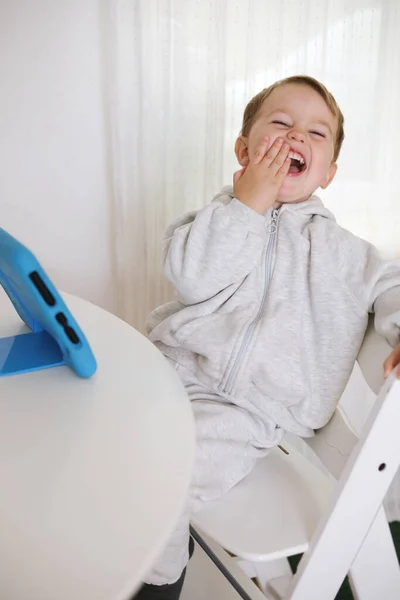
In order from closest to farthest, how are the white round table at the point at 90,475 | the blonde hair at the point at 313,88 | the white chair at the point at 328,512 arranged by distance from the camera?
the white round table at the point at 90,475 < the white chair at the point at 328,512 < the blonde hair at the point at 313,88

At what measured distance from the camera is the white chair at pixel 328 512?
573mm

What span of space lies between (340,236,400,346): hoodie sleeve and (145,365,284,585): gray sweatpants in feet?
0.77

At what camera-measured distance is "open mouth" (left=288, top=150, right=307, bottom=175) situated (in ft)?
2.89

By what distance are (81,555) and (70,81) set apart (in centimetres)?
107

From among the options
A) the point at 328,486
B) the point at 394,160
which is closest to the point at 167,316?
the point at 328,486

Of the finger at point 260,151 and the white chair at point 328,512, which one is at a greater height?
the finger at point 260,151

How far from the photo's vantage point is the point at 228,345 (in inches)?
31.6

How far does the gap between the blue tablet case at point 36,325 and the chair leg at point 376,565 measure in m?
0.42

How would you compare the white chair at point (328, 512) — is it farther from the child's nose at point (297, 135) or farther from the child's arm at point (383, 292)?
the child's nose at point (297, 135)

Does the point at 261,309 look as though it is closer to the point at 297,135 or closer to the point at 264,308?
the point at 264,308

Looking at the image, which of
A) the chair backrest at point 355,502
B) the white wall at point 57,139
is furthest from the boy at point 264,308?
the white wall at point 57,139

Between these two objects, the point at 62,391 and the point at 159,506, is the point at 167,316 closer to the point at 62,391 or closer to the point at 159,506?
the point at 62,391

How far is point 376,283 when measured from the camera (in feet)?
2.58

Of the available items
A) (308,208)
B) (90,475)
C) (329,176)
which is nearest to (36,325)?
(90,475)
